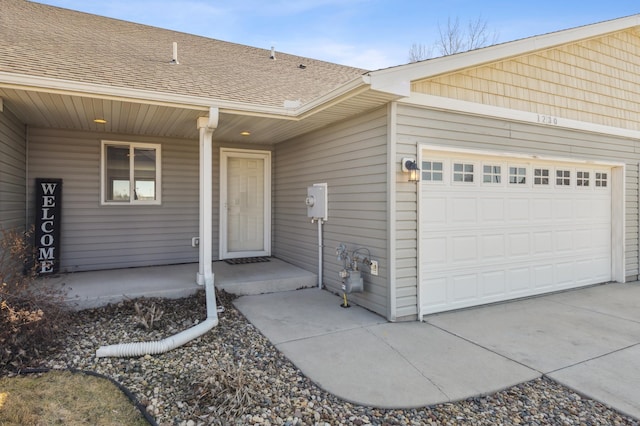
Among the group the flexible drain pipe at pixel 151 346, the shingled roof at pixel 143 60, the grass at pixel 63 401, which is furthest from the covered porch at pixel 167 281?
the shingled roof at pixel 143 60

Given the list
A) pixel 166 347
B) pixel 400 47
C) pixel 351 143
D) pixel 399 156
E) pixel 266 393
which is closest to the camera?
pixel 266 393

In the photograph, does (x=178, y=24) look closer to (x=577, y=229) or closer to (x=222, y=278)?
(x=222, y=278)

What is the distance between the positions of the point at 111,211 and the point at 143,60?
2.48 metres

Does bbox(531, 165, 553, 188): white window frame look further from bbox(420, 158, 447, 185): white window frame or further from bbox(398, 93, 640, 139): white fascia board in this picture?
bbox(420, 158, 447, 185): white window frame

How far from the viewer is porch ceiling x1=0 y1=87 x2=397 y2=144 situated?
165 inches

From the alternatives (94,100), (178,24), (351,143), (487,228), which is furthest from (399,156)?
(178,24)

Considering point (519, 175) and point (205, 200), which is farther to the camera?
point (519, 175)

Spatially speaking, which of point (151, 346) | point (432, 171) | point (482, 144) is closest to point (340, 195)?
point (432, 171)

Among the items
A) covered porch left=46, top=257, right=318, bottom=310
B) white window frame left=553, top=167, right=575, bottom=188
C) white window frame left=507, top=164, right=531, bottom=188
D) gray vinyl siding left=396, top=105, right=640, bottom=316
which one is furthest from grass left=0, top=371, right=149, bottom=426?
white window frame left=553, top=167, right=575, bottom=188

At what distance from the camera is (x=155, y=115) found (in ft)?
16.5

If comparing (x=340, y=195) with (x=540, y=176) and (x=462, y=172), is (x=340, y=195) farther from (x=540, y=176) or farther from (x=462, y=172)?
(x=540, y=176)

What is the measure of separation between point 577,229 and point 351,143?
13.7ft

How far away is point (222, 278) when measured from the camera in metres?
5.50

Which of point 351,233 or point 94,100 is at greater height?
point 94,100
